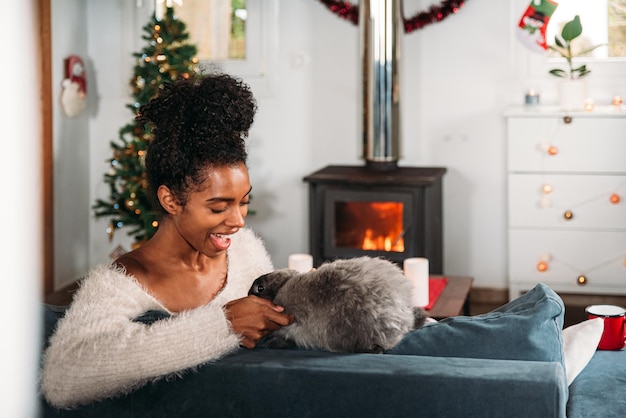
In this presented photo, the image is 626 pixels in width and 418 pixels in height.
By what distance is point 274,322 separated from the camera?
1.32 m

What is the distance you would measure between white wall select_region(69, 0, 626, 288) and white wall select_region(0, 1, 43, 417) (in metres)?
4.38

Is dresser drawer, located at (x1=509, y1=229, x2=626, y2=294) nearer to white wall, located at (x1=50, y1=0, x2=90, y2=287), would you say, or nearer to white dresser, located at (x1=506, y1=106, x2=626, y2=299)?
white dresser, located at (x1=506, y1=106, x2=626, y2=299)

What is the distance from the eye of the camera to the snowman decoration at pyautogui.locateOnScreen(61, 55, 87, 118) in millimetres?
4570

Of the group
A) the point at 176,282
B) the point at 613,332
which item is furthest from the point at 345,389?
the point at 613,332

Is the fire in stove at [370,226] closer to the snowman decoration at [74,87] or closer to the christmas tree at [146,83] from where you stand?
the christmas tree at [146,83]

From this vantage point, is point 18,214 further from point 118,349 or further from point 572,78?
point 572,78

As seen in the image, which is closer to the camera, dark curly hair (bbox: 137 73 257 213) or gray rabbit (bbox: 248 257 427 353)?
gray rabbit (bbox: 248 257 427 353)

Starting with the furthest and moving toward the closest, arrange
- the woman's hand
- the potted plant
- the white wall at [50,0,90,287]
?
the white wall at [50,0,90,287] → the potted plant → the woman's hand

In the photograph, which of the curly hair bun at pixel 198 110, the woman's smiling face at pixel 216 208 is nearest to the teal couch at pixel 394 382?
the woman's smiling face at pixel 216 208

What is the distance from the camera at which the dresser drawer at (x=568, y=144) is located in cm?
407

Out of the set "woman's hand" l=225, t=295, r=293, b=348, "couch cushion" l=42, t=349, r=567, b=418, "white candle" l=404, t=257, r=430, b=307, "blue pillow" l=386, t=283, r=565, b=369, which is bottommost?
"white candle" l=404, t=257, r=430, b=307

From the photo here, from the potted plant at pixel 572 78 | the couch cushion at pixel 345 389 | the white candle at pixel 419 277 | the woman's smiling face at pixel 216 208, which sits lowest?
the white candle at pixel 419 277

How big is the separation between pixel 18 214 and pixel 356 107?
15.0ft

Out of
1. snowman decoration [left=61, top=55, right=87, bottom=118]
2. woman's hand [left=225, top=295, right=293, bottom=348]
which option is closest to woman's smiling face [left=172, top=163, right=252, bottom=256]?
woman's hand [left=225, top=295, right=293, bottom=348]
